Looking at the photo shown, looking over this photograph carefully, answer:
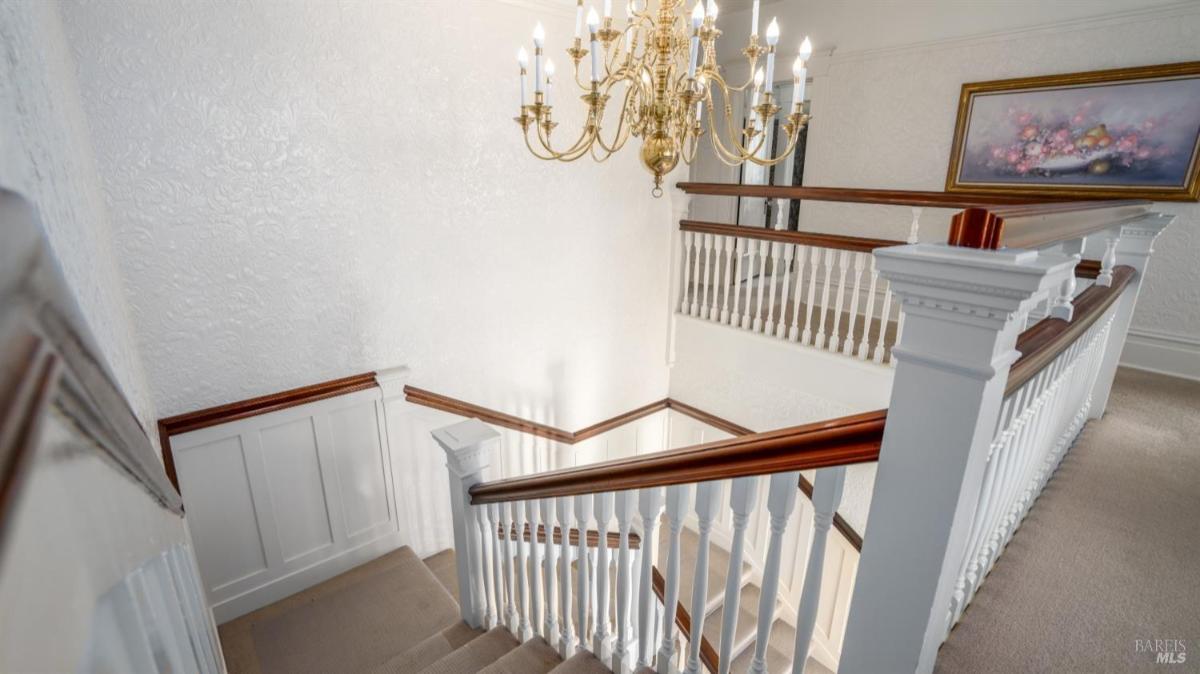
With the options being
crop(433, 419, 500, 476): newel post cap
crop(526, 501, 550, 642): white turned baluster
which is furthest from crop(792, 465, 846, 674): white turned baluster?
crop(433, 419, 500, 476): newel post cap

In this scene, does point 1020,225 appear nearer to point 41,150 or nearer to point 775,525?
point 775,525

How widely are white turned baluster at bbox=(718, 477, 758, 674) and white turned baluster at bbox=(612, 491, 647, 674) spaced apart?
0.90ft

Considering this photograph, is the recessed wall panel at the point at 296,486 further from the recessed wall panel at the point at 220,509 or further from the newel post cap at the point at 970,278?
the newel post cap at the point at 970,278

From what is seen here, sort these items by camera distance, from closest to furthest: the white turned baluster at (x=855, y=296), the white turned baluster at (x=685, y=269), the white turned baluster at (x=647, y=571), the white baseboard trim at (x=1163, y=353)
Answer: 1. the white turned baluster at (x=647, y=571)
2. the white turned baluster at (x=855, y=296)
3. the white baseboard trim at (x=1163, y=353)
4. the white turned baluster at (x=685, y=269)

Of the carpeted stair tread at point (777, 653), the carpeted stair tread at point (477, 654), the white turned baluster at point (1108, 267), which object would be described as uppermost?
the white turned baluster at point (1108, 267)

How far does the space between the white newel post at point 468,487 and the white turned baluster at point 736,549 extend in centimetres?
100

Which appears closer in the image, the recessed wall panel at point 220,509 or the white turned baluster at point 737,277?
the recessed wall panel at point 220,509

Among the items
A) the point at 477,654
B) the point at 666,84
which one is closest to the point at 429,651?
the point at 477,654

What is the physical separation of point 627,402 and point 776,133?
9.08 ft

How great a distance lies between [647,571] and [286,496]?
6.35 feet

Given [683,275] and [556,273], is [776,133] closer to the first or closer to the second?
[683,275]

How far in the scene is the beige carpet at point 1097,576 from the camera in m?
1.11

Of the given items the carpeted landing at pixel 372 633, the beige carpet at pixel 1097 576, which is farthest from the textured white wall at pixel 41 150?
the beige carpet at pixel 1097 576

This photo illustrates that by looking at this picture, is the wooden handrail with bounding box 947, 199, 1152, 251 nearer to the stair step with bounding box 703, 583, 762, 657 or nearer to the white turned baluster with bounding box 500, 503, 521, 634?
the white turned baluster with bounding box 500, 503, 521, 634
